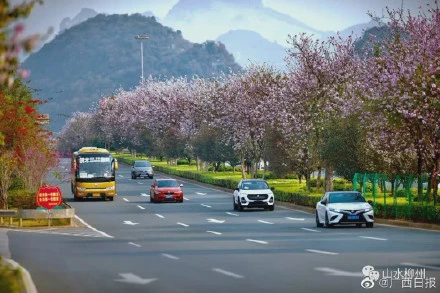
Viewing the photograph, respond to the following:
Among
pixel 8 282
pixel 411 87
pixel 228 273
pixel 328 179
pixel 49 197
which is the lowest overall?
pixel 228 273

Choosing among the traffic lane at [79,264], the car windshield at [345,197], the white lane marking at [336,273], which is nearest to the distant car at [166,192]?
the car windshield at [345,197]

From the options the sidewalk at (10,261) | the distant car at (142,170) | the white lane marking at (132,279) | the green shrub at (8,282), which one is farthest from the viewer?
the distant car at (142,170)

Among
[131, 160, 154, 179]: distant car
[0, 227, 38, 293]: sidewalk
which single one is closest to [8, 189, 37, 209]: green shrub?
[0, 227, 38, 293]: sidewalk

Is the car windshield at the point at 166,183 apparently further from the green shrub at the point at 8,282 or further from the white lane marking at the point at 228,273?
the green shrub at the point at 8,282

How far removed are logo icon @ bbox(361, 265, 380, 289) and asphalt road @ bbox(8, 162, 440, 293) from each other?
0.10 meters

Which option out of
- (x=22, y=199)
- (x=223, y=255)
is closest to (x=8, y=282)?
(x=223, y=255)

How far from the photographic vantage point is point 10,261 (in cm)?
2164

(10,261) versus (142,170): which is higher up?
(142,170)

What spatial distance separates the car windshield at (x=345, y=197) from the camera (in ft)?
122

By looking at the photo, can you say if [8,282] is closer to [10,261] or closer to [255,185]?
[10,261]

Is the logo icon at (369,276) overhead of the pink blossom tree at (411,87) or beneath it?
beneath

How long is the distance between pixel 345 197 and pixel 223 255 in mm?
13662

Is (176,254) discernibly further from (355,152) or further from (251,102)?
(251,102)

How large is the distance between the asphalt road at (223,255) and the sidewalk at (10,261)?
0.79 feet
